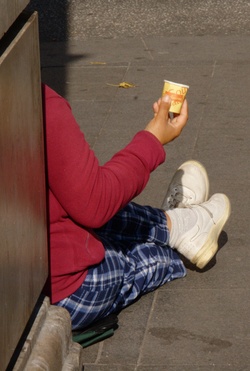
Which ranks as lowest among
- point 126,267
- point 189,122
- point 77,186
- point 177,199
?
point 189,122

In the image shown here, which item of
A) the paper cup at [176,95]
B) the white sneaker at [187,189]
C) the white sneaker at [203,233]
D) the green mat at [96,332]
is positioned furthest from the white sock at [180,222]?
the paper cup at [176,95]

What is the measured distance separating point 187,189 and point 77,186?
1.32 meters

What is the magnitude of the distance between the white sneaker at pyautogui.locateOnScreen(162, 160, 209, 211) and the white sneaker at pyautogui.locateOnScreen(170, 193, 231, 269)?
0.36ft

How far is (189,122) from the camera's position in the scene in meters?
5.69

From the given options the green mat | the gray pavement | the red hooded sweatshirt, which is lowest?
the gray pavement

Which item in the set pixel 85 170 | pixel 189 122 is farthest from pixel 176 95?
pixel 189 122

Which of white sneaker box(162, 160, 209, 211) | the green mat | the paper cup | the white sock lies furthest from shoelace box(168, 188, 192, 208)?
the paper cup

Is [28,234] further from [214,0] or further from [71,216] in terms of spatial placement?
[214,0]

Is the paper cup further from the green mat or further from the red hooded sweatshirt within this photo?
the green mat

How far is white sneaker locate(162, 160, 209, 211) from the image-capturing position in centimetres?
409

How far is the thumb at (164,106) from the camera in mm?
3066

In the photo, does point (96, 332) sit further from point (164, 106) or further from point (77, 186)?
point (164, 106)

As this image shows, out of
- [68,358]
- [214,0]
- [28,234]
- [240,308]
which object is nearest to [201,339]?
[240,308]

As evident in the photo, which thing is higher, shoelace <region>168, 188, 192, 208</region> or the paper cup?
the paper cup
